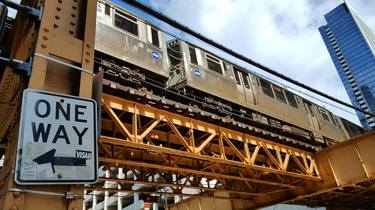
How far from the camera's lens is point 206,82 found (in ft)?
37.6

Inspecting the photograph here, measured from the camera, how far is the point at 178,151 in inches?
268

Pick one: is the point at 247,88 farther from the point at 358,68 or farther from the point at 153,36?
the point at 358,68

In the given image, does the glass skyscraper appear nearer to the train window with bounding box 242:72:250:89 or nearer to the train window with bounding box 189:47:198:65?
the train window with bounding box 242:72:250:89

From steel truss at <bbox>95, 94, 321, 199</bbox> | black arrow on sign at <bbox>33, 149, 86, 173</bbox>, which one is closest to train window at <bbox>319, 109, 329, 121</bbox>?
steel truss at <bbox>95, 94, 321, 199</bbox>

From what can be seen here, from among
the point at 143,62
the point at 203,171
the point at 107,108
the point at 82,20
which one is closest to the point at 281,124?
the point at 203,171

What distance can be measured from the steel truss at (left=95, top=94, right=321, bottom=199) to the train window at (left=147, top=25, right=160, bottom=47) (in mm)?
3383

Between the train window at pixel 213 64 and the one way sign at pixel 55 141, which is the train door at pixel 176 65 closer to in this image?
the train window at pixel 213 64

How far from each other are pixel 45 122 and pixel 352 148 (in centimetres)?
1083

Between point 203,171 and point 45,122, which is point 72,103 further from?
point 203,171

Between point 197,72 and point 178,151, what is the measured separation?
504 centimetres

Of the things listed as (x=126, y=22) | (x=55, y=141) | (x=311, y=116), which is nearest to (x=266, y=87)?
(x=311, y=116)

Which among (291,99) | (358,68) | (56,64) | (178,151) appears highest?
(358,68)

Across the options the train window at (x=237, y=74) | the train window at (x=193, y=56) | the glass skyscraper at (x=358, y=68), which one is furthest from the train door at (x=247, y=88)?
the glass skyscraper at (x=358, y=68)

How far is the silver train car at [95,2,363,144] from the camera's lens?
9.14m
